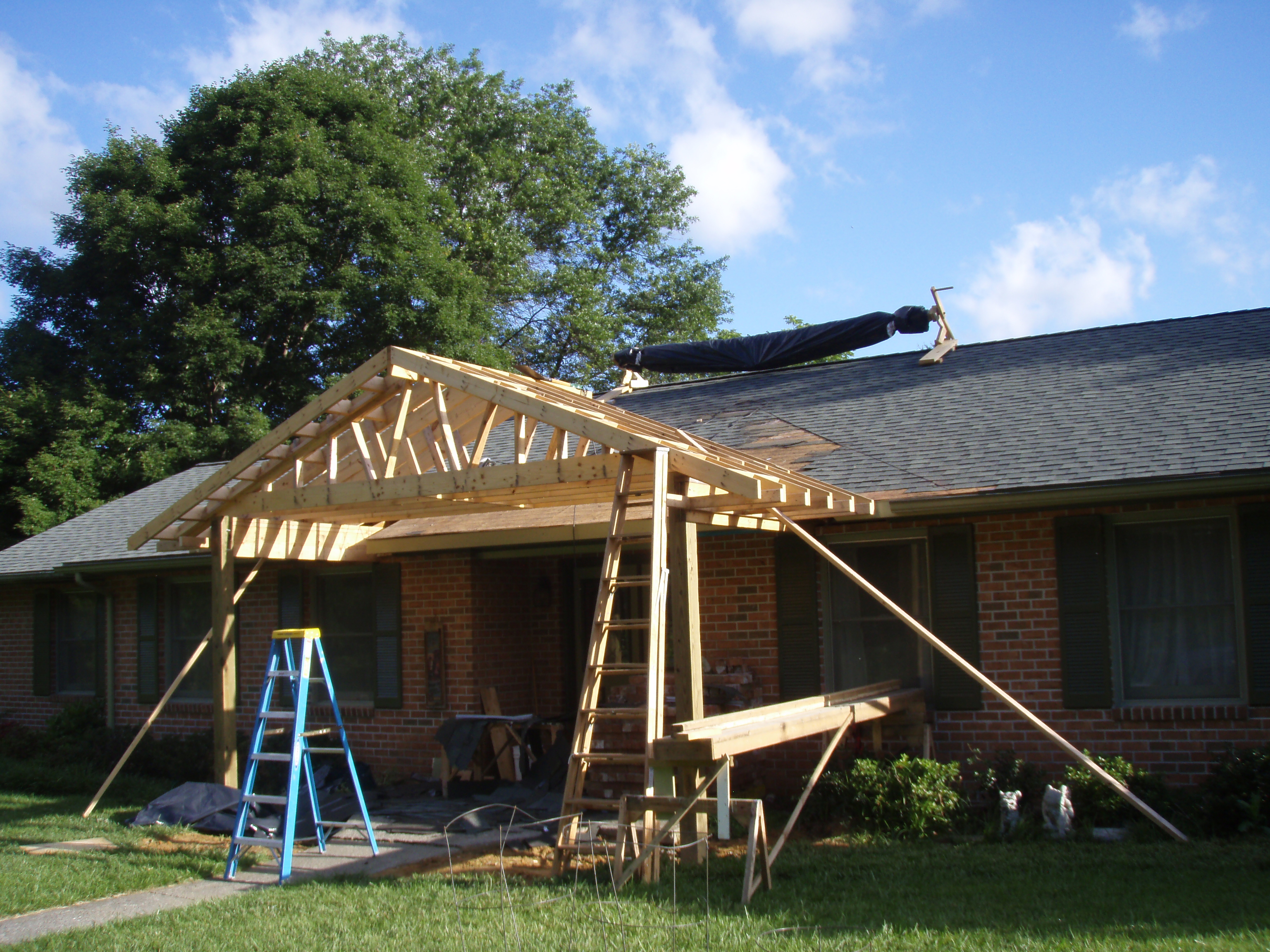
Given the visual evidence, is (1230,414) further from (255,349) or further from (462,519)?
(255,349)

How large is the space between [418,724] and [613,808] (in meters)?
5.89

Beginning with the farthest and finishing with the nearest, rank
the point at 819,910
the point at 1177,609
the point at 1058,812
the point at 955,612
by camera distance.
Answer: the point at 955,612 < the point at 1177,609 < the point at 1058,812 < the point at 819,910

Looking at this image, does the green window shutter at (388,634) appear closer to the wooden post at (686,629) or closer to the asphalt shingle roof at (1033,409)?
the asphalt shingle roof at (1033,409)

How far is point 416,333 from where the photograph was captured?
24109mm

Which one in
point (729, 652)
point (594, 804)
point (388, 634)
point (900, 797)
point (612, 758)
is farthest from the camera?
point (388, 634)

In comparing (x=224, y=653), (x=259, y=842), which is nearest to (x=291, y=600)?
(x=224, y=653)

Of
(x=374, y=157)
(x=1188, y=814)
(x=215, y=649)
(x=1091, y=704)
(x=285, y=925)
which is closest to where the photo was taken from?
(x=285, y=925)

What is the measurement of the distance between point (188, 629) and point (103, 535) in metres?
2.91

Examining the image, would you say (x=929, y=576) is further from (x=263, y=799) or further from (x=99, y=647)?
(x=99, y=647)

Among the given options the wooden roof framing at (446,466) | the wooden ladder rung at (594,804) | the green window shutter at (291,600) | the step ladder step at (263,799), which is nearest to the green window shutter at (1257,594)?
the wooden roof framing at (446,466)

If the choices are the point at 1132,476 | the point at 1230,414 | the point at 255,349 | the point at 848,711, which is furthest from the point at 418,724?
the point at 255,349

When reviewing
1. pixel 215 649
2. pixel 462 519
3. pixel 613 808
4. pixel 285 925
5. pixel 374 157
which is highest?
pixel 374 157

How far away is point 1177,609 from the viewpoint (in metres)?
8.74

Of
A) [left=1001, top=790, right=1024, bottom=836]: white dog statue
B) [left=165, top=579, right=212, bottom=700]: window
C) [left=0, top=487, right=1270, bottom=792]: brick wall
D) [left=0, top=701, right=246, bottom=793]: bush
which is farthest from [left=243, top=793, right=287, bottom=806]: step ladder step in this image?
[left=165, top=579, right=212, bottom=700]: window
